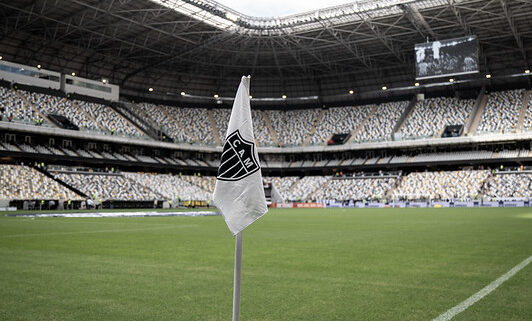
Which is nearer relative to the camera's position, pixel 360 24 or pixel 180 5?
pixel 180 5

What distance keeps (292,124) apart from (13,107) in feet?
150

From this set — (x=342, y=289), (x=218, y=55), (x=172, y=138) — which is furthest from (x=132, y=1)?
(x=342, y=289)

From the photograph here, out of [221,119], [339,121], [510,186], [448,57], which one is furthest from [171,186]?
[510,186]

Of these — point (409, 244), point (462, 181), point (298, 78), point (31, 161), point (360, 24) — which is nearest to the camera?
point (409, 244)

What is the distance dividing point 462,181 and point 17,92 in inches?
2363

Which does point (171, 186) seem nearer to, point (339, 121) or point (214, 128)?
point (214, 128)

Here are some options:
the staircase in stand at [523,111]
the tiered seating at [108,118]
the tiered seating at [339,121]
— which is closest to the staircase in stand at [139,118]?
the tiered seating at [108,118]

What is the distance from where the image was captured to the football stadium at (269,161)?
22.4ft

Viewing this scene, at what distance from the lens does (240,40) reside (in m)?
61.0

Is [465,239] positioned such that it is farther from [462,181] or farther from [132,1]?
[462,181]

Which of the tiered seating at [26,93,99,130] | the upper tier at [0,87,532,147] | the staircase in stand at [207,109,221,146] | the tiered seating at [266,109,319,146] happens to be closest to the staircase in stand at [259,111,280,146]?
Answer: the upper tier at [0,87,532,147]

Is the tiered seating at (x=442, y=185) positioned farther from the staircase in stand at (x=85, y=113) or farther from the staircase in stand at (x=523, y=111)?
the staircase in stand at (x=85, y=113)

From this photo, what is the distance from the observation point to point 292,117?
3369 inches

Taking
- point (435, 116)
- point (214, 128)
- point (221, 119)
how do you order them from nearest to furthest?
point (435, 116) → point (214, 128) → point (221, 119)
